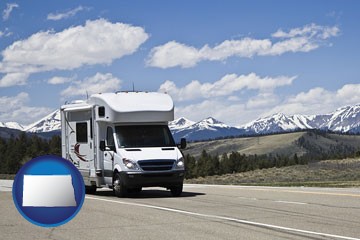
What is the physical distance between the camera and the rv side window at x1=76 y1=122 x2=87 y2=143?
20.7m

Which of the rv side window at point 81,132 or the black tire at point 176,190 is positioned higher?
the rv side window at point 81,132

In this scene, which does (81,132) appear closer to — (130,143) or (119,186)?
(130,143)

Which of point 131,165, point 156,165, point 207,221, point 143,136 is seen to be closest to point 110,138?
point 143,136

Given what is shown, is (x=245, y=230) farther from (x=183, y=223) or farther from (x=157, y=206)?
(x=157, y=206)

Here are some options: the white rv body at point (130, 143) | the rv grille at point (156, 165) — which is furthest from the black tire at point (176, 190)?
the rv grille at point (156, 165)

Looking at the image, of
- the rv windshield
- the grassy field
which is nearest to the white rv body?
the rv windshield

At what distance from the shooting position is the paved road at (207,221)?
31.3ft

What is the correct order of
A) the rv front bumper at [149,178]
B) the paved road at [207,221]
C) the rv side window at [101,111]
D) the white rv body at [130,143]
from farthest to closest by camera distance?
the rv side window at [101,111]
the white rv body at [130,143]
the rv front bumper at [149,178]
the paved road at [207,221]

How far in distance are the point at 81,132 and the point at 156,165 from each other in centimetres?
402

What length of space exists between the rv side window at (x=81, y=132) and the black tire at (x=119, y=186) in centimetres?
254

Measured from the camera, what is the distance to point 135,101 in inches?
751

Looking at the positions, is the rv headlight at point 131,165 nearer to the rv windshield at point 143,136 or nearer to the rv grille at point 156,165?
the rv grille at point 156,165

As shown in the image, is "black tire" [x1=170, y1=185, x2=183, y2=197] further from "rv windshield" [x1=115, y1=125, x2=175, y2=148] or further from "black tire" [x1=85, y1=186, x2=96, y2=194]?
"black tire" [x1=85, y1=186, x2=96, y2=194]

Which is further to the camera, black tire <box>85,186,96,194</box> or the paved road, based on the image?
black tire <box>85,186,96,194</box>
